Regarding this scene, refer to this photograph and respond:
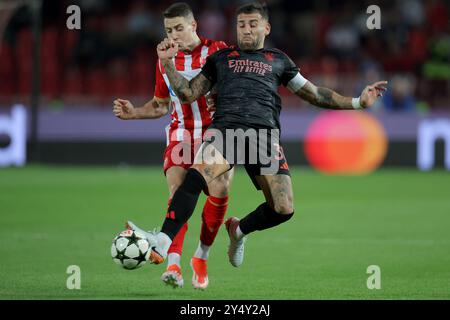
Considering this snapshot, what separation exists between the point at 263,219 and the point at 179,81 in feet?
Result: 3.95

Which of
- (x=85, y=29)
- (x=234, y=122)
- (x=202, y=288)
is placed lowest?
(x=202, y=288)

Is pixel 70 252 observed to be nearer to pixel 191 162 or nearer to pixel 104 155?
pixel 191 162

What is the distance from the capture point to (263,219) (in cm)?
720

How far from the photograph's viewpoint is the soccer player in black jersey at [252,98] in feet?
22.4

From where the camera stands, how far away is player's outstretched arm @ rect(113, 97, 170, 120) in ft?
23.6

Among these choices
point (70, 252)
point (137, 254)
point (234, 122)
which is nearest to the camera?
point (137, 254)

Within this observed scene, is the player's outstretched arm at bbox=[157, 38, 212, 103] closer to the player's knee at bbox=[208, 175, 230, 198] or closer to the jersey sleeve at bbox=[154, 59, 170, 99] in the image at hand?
the jersey sleeve at bbox=[154, 59, 170, 99]

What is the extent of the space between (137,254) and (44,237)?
12.6 feet

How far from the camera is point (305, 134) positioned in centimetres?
1800

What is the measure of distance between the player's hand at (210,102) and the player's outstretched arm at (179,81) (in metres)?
0.24

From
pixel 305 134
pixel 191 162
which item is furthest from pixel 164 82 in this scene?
pixel 305 134

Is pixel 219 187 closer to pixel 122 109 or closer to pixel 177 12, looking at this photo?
pixel 122 109

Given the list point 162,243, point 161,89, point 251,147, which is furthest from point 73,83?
point 162,243

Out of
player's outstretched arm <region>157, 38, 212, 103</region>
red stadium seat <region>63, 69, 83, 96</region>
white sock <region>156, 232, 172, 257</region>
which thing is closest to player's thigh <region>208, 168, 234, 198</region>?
player's outstretched arm <region>157, 38, 212, 103</region>
